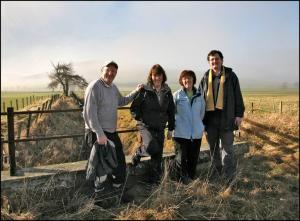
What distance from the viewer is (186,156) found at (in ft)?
19.7

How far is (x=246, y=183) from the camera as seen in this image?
623cm

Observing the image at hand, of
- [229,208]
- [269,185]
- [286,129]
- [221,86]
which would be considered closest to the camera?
[229,208]

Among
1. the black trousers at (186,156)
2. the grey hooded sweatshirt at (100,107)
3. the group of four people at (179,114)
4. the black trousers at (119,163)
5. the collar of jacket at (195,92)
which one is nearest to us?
the grey hooded sweatshirt at (100,107)

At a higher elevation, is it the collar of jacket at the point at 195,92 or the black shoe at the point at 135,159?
the collar of jacket at the point at 195,92

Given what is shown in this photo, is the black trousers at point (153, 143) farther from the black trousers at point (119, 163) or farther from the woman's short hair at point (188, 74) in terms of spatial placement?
the woman's short hair at point (188, 74)

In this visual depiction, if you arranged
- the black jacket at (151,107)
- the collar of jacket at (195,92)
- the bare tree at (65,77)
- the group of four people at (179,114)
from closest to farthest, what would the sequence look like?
the group of four people at (179,114) < the black jacket at (151,107) < the collar of jacket at (195,92) < the bare tree at (65,77)

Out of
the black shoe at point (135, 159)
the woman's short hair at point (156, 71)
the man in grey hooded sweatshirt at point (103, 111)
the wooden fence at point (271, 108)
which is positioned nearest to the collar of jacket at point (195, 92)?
the woman's short hair at point (156, 71)

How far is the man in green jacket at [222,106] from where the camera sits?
5.71 m

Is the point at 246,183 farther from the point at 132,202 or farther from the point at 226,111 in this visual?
the point at 132,202

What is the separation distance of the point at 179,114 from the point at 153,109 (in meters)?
0.56

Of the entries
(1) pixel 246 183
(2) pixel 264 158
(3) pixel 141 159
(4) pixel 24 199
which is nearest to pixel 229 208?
(1) pixel 246 183

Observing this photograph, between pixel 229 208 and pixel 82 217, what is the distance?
2.01m

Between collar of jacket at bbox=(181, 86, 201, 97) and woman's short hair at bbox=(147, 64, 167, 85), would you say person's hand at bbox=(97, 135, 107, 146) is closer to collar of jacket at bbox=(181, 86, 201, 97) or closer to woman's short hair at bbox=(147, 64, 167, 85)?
woman's short hair at bbox=(147, 64, 167, 85)

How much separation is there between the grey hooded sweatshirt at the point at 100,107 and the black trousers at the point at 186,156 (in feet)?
3.98
